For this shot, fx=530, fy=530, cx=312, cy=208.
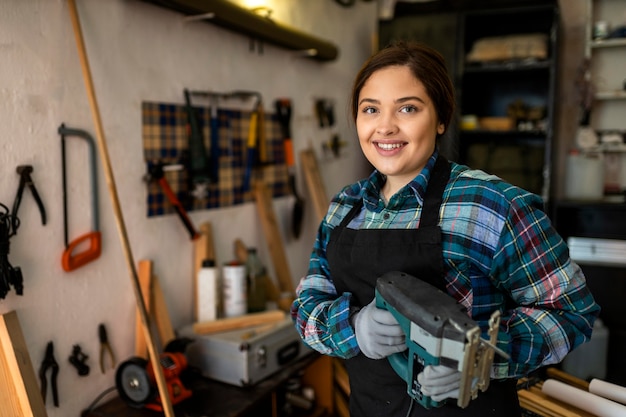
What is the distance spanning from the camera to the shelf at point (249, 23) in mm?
2070

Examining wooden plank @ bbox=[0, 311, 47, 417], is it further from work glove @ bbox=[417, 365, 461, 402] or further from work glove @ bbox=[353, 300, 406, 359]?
work glove @ bbox=[417, 365, 461, 402]

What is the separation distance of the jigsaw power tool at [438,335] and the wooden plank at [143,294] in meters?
1.26

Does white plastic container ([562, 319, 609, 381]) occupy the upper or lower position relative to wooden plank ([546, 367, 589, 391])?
lower

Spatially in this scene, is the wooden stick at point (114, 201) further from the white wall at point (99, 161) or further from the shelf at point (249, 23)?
the shelf at point (249, 23)

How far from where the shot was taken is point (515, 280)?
111 cm

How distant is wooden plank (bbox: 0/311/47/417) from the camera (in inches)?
58.6

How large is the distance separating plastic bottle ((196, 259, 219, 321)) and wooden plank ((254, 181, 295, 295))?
55 cm

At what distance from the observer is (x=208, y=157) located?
2383mm

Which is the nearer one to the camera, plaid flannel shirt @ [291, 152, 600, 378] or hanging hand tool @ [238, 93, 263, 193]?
plaid flannel shirt @ [291, 152, 600, 378]

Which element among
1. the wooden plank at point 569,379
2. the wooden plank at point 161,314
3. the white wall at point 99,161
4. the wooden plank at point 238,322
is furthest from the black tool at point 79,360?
the wooden plank at point 569,379

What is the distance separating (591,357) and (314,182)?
1938mm

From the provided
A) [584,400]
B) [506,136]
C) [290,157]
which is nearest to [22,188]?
[290,157]

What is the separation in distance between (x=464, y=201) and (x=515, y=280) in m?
0.20

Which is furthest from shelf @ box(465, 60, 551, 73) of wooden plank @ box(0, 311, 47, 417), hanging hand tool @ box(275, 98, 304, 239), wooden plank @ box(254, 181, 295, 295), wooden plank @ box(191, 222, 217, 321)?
wooden plank @ box(0, 311, 47, 417)
